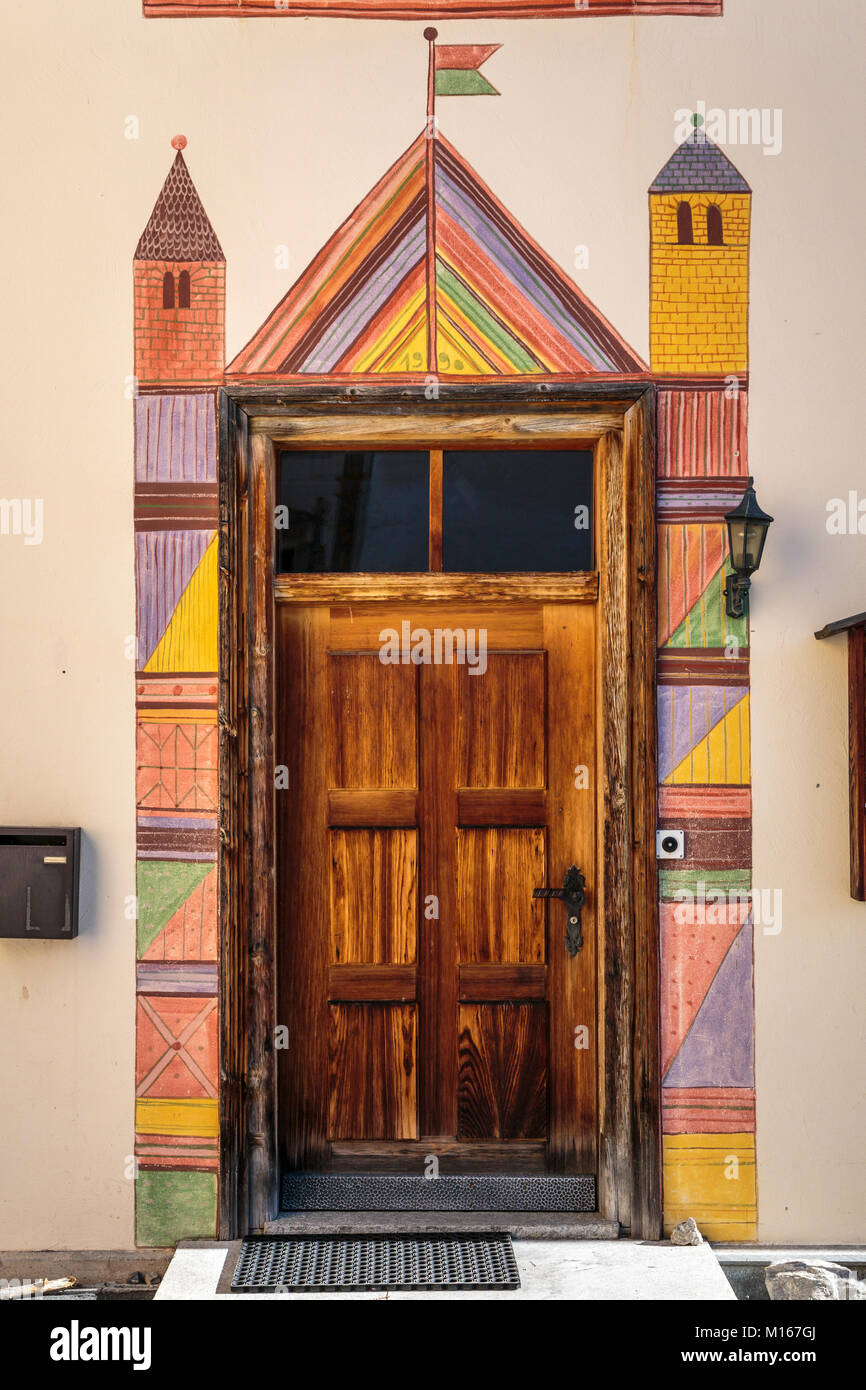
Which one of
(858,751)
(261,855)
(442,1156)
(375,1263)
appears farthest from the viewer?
(442,1156)

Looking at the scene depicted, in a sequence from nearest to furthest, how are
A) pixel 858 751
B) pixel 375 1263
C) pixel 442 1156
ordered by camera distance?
pixel 375 1263
pixel 858 751
pixel 442 1156

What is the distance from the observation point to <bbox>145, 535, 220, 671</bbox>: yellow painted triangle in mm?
3371

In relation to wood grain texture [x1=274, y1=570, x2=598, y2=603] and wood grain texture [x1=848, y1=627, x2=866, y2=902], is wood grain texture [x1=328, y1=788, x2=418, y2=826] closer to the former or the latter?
wood grain texture [x1=274, y1=570, x2=598, y2=603]

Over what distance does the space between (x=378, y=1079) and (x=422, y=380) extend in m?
2.42

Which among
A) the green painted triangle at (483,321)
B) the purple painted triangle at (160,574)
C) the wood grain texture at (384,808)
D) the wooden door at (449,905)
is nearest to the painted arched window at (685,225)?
the green painted triangle at (483,321)

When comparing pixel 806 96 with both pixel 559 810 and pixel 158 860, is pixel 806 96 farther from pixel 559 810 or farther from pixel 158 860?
pixel 158 860

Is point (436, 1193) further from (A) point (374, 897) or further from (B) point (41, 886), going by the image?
(B) point (41, 886)

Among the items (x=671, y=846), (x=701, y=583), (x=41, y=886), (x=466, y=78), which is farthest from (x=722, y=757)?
(x=466, y=78)

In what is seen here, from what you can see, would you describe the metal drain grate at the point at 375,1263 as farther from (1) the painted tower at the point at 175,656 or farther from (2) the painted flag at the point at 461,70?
(2) the painted flag at the point at 461,70

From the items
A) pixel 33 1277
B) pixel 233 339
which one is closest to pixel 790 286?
pixel 233 339

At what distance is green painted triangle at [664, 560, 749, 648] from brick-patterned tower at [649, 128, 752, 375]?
730mm

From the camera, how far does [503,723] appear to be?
3529 millimetres

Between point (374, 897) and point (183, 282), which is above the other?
point (183, 282)

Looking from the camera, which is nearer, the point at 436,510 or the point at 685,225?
the point at 685,225
